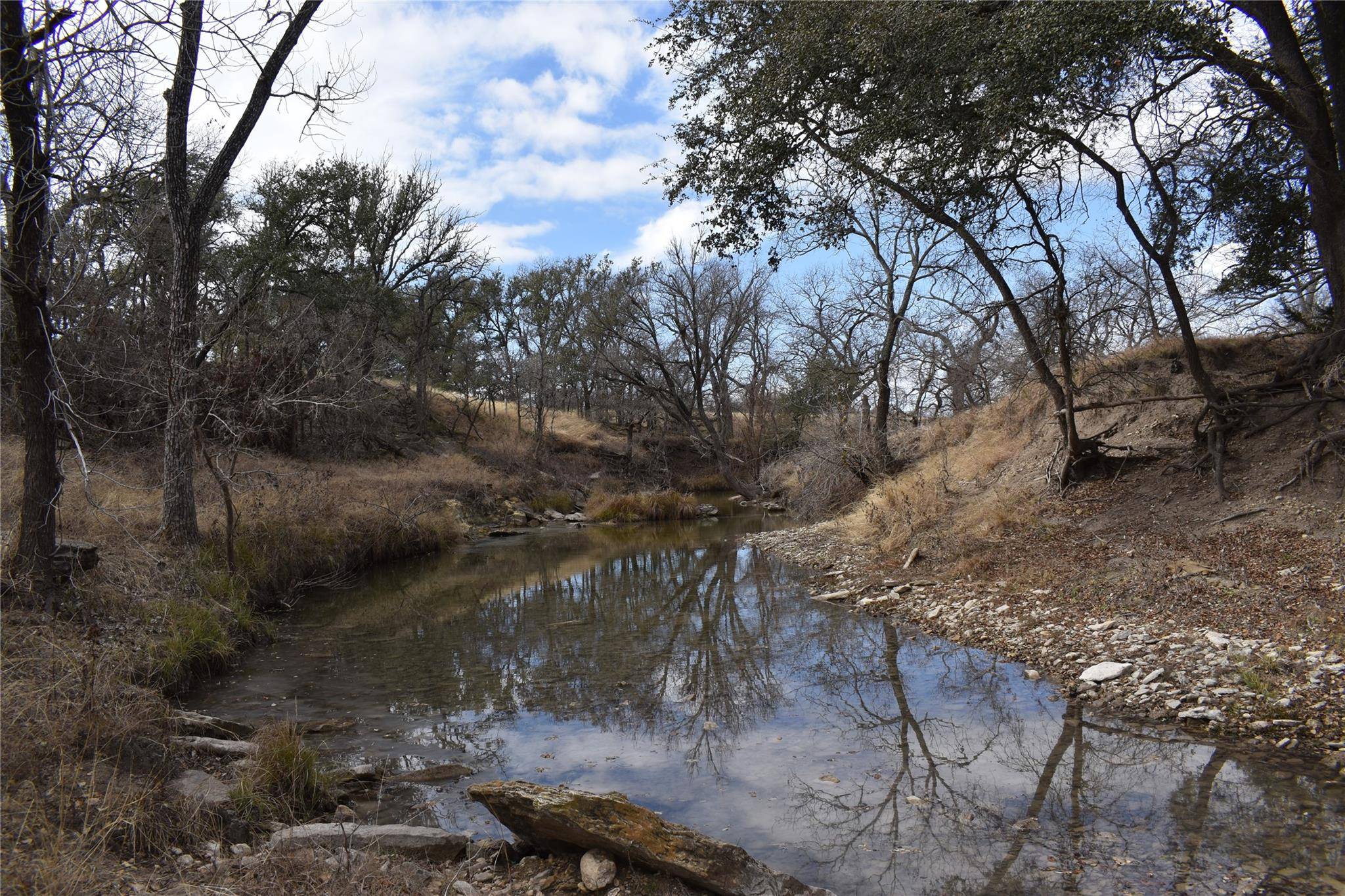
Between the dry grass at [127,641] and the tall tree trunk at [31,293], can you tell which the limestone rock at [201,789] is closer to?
the dry grass at [127,641]

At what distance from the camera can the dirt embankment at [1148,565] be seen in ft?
20.6

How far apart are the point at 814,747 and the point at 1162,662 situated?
3.31 metres

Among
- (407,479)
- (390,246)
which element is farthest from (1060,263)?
(390,246)

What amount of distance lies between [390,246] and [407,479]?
15.9 m

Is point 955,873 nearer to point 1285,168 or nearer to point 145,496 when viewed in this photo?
point 1285,168

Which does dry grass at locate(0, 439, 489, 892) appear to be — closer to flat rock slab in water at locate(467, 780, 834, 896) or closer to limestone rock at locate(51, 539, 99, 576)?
limestone rock at locate(51, 539, 99, 576)

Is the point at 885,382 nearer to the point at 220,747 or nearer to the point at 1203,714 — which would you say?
the point at 1203,714

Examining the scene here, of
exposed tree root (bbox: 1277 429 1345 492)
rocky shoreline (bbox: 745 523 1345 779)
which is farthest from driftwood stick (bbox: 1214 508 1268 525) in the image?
rocky shoreline (bbox: 745 523 1345 779)

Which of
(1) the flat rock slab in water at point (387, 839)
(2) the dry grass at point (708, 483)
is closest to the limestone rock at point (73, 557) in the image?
(1) the flat rock slab in water at point (387, 839)

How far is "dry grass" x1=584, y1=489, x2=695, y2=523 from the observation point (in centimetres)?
2869

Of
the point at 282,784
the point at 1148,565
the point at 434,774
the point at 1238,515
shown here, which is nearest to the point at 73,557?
the point at 282,784

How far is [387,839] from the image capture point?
179 inches

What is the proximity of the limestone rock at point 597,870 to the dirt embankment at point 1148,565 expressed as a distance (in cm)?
471

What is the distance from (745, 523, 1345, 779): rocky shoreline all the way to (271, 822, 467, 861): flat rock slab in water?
5488mm
